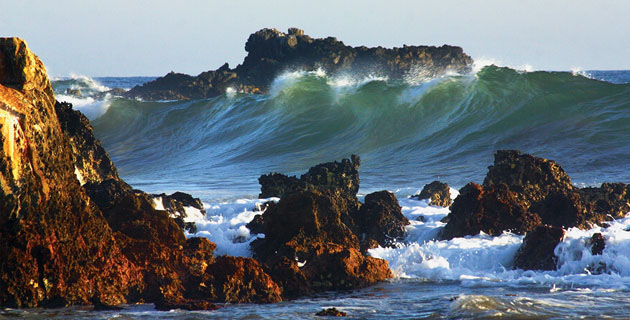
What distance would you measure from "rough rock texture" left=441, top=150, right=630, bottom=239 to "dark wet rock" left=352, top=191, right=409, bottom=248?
0.65 meters

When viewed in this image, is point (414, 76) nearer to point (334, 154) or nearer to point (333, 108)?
point (333, 108)

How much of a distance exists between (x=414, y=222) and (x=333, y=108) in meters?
21.2

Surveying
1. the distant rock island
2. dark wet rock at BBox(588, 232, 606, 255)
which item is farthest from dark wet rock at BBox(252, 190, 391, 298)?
the distant rock island

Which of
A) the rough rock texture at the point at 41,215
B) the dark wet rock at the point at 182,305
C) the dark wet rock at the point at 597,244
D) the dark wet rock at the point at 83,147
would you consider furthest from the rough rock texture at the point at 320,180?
the rough rock texture at the point at 41,215

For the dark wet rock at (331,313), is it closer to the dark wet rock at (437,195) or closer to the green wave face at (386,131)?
the dark wet rock at (437,195)

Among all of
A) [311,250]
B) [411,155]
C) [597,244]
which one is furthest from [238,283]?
[411,155]

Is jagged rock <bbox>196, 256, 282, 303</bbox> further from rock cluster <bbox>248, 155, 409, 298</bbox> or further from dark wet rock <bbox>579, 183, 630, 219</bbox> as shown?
dark wet rock <bbox>579, 183, 630, 219</bbox>

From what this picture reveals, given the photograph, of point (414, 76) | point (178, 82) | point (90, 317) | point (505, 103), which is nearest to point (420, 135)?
point (505, 103)

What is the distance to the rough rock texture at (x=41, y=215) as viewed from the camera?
21.5 ft

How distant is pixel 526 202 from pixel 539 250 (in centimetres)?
270

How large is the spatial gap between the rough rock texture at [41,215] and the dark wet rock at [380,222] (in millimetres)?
4240

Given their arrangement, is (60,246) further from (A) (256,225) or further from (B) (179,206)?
(B) (179,206)

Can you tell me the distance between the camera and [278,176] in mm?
14219

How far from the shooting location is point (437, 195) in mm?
14602
